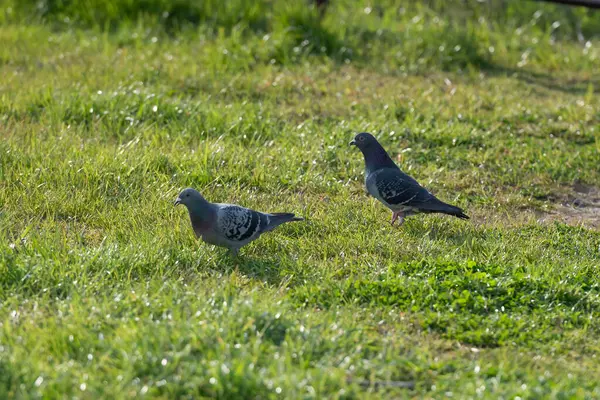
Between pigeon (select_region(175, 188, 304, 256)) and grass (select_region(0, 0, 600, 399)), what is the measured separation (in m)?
0.15

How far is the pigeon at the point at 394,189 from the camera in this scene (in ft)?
20.2

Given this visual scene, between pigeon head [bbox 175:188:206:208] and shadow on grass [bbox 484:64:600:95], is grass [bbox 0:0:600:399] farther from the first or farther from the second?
pigeon head [bbox 175:188:206:208]

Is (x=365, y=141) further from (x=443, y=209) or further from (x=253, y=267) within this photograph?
(x=253, y=267)

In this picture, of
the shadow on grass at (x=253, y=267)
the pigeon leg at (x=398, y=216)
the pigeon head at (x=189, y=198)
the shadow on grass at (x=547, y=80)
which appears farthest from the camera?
the shadow on grass at (x=547, y=80)

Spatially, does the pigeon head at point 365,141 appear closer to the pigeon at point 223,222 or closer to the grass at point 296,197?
the grass at point 296,197

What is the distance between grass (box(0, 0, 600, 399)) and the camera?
4082mm

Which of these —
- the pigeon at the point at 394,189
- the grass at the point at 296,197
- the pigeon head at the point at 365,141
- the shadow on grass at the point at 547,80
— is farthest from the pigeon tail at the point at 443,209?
the shadow on grass at the point at 547,80

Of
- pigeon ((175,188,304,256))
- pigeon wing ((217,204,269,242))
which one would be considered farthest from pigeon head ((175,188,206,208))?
pigeon wing ((217,204,269,242))

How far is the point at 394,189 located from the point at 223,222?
1.44 metres

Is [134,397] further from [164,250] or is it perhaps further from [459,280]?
[459,280]

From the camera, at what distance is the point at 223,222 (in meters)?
5.37

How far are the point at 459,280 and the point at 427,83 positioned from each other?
4.92m

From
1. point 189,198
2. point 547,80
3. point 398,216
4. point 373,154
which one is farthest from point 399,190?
point 547,80

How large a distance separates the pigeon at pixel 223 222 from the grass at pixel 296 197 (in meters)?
0.15
